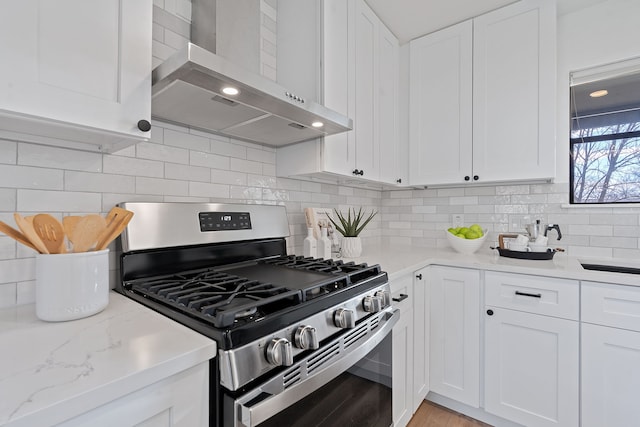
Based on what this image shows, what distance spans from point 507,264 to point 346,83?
1.40 m

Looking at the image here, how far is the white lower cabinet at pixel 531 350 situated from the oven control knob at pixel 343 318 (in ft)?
3.85

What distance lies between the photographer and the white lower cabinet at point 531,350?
58.5 inches

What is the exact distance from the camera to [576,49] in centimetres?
202

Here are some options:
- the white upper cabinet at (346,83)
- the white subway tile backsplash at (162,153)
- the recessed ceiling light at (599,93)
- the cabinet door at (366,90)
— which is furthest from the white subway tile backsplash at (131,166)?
the recessed ceiling light at (599,93)

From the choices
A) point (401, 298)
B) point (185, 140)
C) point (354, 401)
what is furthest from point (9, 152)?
point (401, 298)

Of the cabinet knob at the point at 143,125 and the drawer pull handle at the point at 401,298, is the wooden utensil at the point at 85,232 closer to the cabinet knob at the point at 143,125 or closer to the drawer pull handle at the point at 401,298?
the cabinet knob at the point at 143,125

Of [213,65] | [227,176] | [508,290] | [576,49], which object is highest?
[576,49]

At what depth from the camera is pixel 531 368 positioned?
5.18ft

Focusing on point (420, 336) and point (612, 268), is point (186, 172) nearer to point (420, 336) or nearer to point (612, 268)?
point (420, 336)

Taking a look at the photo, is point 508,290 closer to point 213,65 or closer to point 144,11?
point 213,65

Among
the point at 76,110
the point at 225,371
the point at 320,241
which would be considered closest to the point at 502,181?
the point at 320,241

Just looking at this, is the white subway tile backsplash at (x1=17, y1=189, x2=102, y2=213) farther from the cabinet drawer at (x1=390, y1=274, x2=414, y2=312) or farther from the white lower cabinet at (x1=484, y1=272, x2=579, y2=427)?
the white lower cabinet at (x1=484, y1=272, x2=579, y2=427)

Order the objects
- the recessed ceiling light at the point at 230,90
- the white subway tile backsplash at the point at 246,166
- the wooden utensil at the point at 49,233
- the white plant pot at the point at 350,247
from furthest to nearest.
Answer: the white plant pot at the point at 350,247, the white subway tile backsplash at the point at 246,166, the recessed ceiling light at the point at 230,90, the wooden utensil at the point at 49,233

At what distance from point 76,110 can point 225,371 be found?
29.7 inches
